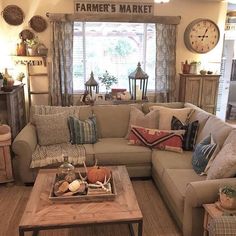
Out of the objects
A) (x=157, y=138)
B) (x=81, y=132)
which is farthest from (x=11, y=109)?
(x=157, y=138)

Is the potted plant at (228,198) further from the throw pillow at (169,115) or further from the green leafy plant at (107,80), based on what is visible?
the green leafy plant at (107,80)

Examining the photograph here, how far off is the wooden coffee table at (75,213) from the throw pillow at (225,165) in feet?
2.38

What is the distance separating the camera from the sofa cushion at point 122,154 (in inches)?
125

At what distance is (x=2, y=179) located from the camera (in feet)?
10.5

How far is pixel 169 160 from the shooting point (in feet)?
9.73

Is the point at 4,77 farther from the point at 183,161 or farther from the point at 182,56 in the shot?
the point at 182,56

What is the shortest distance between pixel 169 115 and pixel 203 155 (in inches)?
38.4

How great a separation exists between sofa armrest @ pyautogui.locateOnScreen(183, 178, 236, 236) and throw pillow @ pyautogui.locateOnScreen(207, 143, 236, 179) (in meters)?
0.07

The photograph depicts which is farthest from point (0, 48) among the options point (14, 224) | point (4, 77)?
point (14, 224)

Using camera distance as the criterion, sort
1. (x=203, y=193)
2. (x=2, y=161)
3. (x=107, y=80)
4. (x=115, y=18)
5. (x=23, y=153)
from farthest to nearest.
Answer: (x=107, y=80)
(x=115, y=18)
(x=2, y=161)
(x=23, y=153)
(x=203, y=193)

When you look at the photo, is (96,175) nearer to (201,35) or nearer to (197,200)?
(197,200)

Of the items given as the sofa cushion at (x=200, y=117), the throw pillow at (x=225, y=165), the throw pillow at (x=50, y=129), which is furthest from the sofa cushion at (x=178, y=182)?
the throw pillow at (x=50, y=129)

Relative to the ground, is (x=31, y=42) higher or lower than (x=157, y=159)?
higher

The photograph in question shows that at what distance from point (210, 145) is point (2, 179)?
2.34 metres
